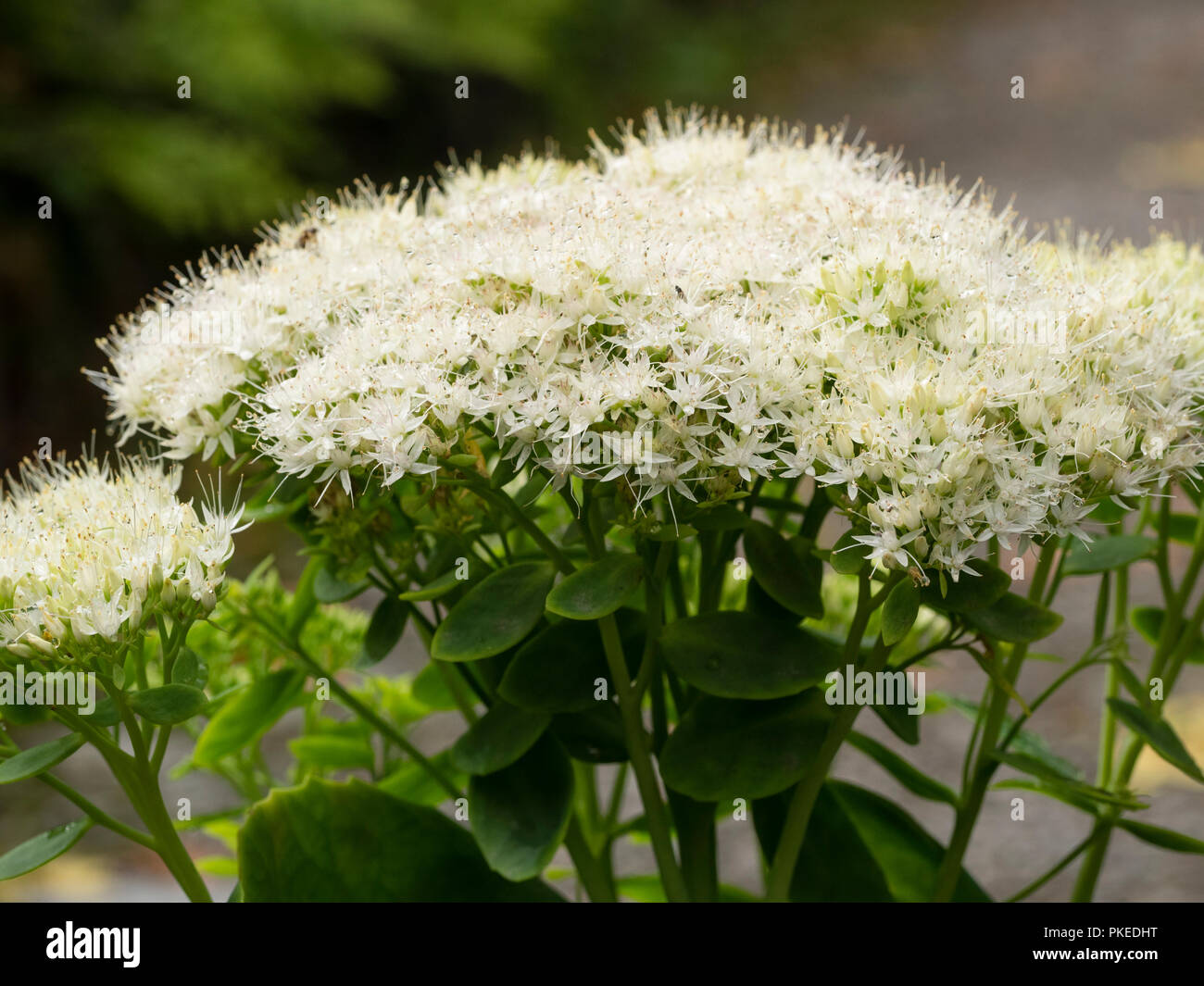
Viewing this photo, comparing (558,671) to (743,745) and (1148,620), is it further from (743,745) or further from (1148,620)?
(1148,620)

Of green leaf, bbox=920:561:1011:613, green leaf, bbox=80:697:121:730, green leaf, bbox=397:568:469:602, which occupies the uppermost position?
green leaf, bbox=397:568:469:602

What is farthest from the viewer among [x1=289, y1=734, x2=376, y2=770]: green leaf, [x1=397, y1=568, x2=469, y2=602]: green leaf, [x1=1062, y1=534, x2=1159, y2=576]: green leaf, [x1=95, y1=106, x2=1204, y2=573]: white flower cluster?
[x1=289, y1=734, x2=376, y2=770]: green leaf

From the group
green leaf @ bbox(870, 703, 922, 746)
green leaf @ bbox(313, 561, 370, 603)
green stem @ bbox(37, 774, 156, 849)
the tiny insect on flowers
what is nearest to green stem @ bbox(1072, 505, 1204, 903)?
the tiny insect on flowers

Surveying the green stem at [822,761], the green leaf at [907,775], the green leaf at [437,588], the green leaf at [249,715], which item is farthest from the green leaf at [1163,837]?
the green leaf at [249,715]

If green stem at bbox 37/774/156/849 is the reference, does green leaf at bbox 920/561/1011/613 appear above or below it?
above

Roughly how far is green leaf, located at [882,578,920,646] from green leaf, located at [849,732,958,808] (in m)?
0.20

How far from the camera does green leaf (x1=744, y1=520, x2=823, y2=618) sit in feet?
2.22

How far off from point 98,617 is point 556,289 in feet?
0.95

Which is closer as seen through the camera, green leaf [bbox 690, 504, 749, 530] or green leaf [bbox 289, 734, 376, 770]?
green leaf [bbox 690, 504, 749, 530]

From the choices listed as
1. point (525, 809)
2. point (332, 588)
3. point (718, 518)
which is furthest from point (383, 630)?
point (718, 518)

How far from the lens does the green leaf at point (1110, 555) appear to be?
2.67 ft

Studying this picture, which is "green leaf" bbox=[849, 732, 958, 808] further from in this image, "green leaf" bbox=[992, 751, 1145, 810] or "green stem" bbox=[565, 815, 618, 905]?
"green stem" bbox=[565, 815, 618, 905]
